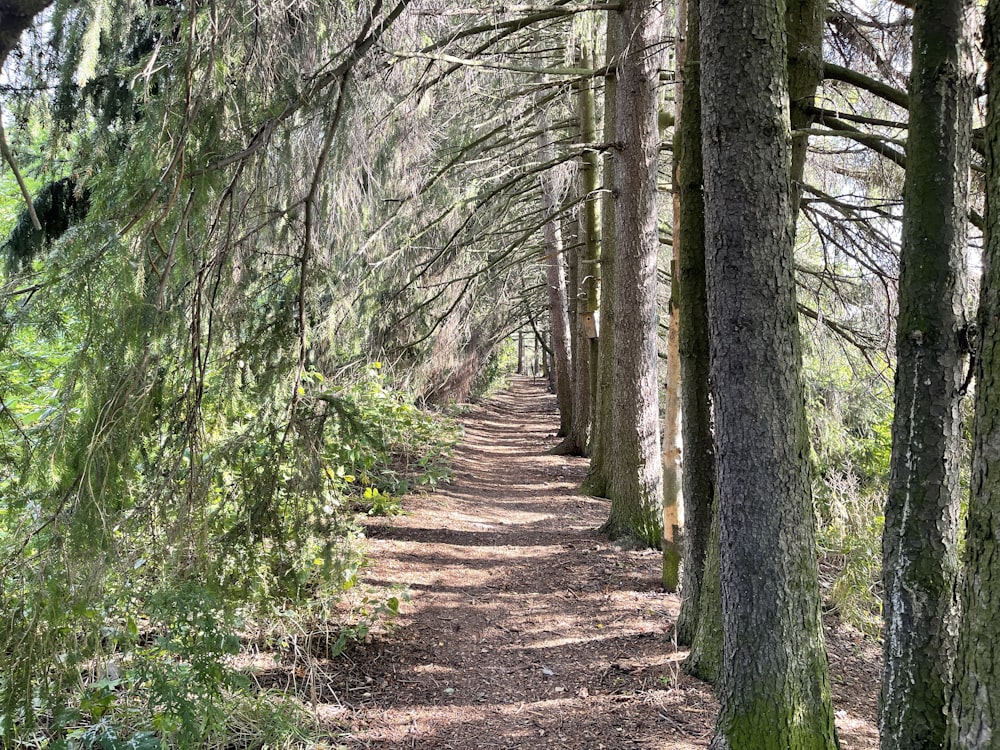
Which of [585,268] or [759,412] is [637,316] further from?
[585,268]

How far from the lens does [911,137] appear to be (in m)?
2.82

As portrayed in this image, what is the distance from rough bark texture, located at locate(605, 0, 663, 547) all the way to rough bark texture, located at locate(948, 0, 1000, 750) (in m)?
5.31

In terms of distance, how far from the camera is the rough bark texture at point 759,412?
9.87ft

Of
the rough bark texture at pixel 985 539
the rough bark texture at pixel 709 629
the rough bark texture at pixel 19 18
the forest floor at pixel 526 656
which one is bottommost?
the forest floor at pixel 526 656

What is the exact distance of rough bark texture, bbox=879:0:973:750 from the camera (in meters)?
2.70

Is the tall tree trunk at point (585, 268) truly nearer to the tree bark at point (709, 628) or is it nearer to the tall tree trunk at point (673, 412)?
the tall tree trunk at point (673, 412)

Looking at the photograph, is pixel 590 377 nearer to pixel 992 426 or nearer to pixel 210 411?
pixel 210 411

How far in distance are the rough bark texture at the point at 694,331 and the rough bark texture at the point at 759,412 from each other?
1181mm

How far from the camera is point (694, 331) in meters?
4.42

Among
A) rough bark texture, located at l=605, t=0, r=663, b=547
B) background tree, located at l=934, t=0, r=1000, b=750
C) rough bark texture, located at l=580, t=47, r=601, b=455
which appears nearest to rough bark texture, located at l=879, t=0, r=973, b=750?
background tree, located at l=934, t=0, r=1000, b=750

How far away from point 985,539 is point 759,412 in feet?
3.65

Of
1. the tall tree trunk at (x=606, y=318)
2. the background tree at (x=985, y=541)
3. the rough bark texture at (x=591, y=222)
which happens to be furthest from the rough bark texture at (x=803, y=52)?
the rough bark texture at (x=591, y=222)

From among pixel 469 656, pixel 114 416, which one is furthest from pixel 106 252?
pixel 469 656

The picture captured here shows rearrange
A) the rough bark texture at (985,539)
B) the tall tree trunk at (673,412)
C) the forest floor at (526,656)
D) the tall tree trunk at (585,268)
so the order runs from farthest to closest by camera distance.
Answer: the tall tree trunk at (585,268) < the tall tree trunk at (673,412) < the forest floor at (526,656) < the rough bark texture at (985,539)
